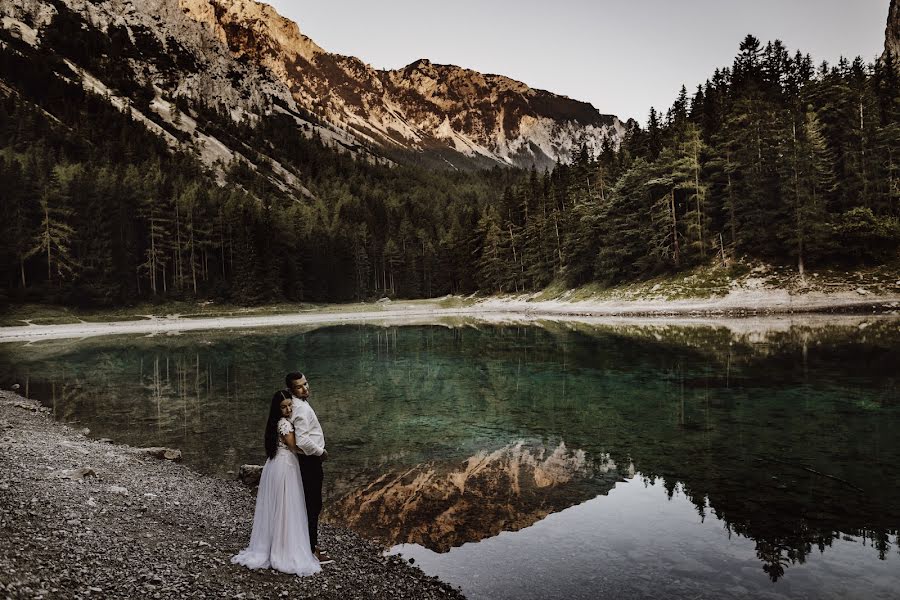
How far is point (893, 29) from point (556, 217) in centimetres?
13155

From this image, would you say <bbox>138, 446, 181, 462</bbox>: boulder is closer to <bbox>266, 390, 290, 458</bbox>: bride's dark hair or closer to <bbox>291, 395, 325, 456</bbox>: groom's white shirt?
<bbox>266, 390, 290, 458</bbox>: bride's dark hair

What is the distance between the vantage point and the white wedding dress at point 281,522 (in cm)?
722

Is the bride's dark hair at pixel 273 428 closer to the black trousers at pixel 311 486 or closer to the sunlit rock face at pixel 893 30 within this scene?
the black trousers at pixel 311 486

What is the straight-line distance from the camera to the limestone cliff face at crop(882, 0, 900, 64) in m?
Result: 140

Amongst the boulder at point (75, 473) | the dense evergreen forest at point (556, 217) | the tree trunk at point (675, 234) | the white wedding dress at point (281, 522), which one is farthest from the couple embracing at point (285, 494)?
the tree trunk at point (675, 234)

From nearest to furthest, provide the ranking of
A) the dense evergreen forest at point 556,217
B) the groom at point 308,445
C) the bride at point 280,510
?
the bride at point 280,510 → the groom at point 308,445 → the dense evergreen forest at point 556,217

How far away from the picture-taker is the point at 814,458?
40.7ft

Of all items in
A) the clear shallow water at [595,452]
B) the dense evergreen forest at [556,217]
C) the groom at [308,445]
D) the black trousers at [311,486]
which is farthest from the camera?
the dense evergreen forest at [556,217]

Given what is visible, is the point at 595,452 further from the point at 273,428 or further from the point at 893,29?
the point at 893,29

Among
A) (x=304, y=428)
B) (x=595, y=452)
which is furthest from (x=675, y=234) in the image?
(x=304, y=428)

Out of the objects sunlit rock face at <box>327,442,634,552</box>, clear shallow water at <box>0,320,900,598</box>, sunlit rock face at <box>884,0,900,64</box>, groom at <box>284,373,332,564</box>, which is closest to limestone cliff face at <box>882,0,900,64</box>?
sunlit rock face at <box>884,0,900,64</box>

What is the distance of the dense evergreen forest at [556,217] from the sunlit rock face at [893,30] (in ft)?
269

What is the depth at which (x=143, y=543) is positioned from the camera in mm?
7656

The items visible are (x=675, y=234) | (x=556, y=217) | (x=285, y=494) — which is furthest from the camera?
(x=556, y=217)
